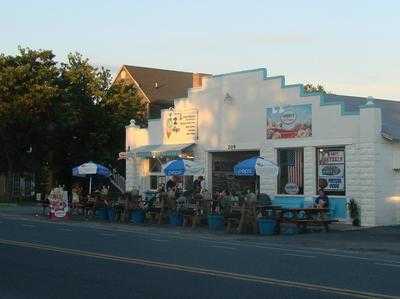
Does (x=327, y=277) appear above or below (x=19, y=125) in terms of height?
below

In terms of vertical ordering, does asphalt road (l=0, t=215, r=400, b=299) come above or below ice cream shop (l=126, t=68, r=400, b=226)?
below

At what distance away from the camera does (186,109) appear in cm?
3388

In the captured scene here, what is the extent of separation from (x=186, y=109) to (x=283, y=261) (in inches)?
769

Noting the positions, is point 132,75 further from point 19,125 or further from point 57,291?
point 57,291

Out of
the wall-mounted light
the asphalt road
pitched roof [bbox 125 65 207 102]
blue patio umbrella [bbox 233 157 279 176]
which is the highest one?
pitched roof [bbox 125 65 207 102]

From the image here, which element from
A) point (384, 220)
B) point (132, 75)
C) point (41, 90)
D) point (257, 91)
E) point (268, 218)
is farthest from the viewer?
point (132, 75)

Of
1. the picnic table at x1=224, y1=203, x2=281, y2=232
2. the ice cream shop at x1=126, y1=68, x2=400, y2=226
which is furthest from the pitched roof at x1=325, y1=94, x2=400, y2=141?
the picnic table at x1=224, y1=203, x2=281, y2=232

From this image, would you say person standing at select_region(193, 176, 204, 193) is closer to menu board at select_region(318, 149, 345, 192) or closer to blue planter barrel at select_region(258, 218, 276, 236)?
menu board at select_region(318, 149, 345, 192)

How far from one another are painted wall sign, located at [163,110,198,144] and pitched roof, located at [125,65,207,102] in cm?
2167

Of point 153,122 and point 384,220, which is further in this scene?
point 153,122

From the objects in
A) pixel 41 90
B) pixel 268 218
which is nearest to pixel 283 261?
pixel 268 218

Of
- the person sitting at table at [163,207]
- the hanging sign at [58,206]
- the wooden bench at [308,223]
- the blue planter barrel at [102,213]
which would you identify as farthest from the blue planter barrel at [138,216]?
the wooden bench at [308,223]

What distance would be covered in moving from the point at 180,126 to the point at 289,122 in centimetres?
686

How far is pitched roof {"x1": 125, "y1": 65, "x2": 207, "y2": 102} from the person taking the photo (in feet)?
192
